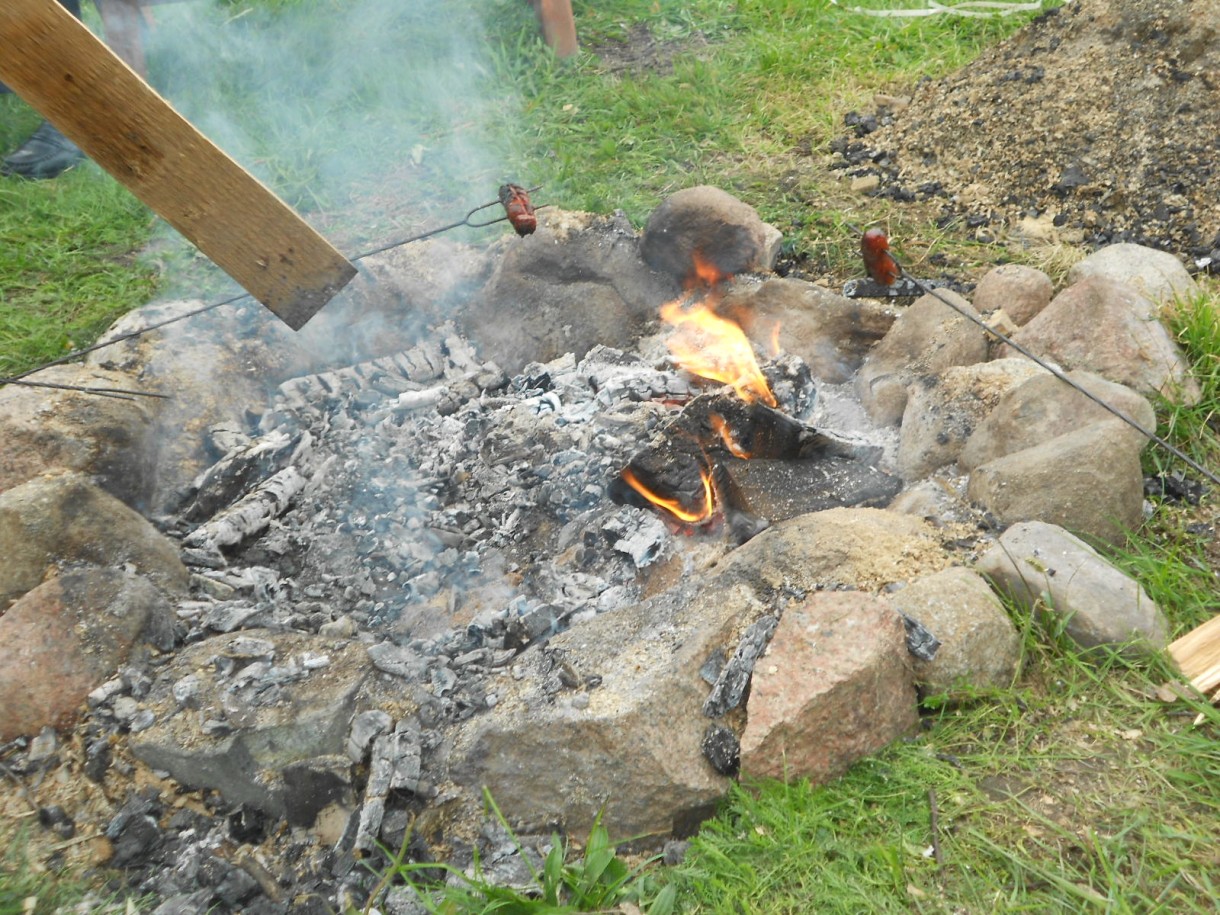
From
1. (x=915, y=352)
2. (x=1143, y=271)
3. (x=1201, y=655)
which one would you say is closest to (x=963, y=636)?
(x=1201, y=655)

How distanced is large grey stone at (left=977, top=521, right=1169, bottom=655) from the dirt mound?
2.34 metres

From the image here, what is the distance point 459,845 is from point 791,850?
0.86 metres

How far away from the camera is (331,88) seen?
257 inches

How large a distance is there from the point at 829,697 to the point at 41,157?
609 cm

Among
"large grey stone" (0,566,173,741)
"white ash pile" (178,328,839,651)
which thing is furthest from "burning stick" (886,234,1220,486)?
"large grey stone" (0,566,173,741)

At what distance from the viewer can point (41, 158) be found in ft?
19.5

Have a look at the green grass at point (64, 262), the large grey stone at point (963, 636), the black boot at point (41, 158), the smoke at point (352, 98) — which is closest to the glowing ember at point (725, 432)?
the large grey stone at point (963, 636)

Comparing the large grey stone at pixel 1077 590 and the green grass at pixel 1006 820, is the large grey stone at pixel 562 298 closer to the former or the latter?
the large grey stone at pixel 1077 590

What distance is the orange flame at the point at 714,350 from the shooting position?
3.84m

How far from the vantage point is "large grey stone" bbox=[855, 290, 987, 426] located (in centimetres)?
367

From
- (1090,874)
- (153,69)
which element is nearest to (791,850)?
(1090,874)

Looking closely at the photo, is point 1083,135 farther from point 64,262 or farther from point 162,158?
point 64,262

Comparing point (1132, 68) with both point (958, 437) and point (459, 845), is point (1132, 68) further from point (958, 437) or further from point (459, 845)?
point (459, 845)

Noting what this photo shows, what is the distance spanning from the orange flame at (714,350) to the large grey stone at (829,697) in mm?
1232
